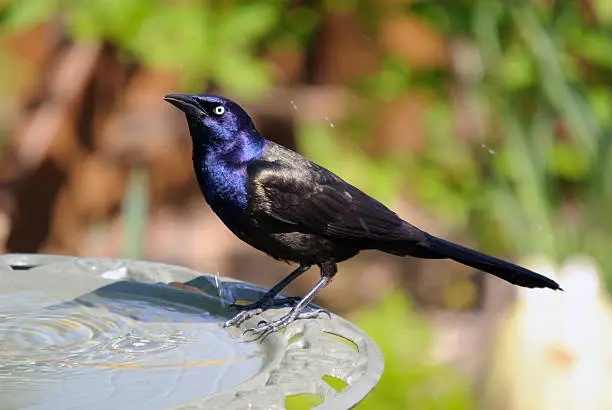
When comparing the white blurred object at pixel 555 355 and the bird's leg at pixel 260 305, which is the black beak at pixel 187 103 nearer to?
the bird's leg at pixel 260 305

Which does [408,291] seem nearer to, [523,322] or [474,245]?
[474,245]

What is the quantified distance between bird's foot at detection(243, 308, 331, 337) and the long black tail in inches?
16.1

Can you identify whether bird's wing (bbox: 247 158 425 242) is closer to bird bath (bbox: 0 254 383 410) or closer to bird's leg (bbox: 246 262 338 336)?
bird's leg (bbox: 246 262 338 336)

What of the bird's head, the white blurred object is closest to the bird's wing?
the bird's head

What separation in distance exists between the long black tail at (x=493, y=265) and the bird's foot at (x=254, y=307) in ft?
1.28

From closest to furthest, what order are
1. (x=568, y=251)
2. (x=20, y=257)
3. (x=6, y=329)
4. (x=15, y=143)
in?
(x=6, y=329) → (x=20, y=257) → (x=568, y=251) → (x=15, y=143)

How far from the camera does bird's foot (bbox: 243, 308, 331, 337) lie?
2471 millimetres

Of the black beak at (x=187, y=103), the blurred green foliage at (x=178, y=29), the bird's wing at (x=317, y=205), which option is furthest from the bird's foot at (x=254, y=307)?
the blurred green foliage at (x=178, y=29)

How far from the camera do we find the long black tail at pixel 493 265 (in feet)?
9.34

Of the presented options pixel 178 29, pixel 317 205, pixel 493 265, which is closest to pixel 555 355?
pixel 493 265

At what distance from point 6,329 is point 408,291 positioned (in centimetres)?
406

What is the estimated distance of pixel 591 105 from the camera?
5.12 meters

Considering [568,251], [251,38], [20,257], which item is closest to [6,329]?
[20,257]

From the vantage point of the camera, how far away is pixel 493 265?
9.43 ft
